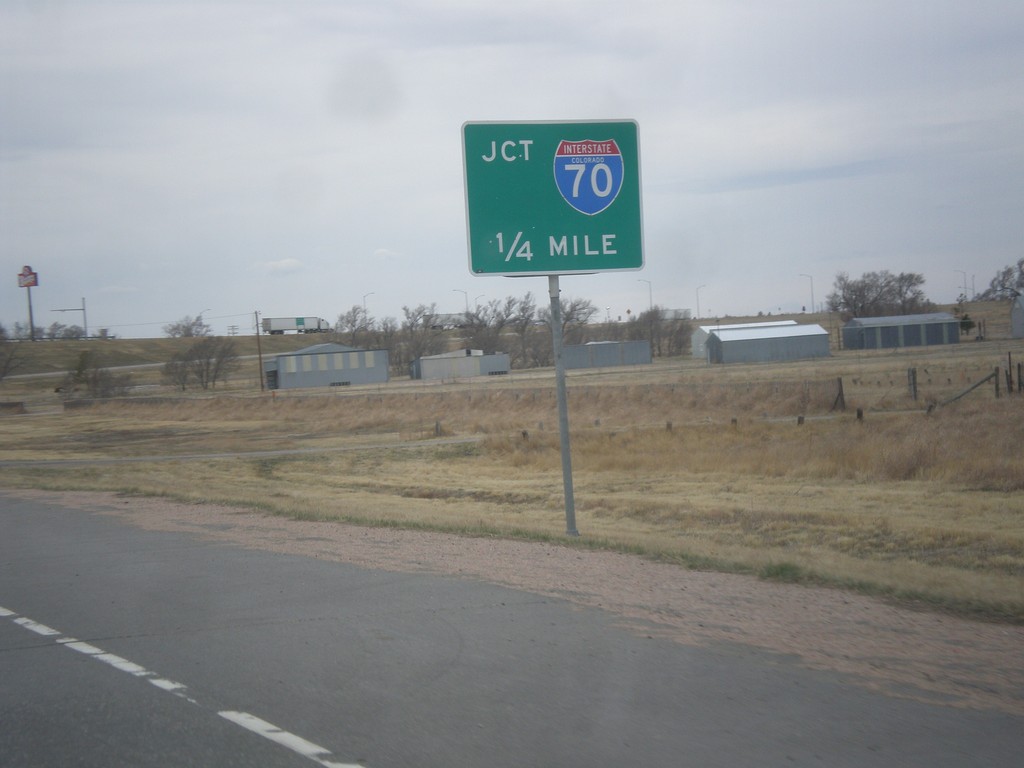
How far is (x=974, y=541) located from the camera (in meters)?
14.1

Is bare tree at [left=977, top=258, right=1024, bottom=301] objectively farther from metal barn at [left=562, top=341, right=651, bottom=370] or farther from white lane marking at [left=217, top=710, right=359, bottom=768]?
white lane marking at [left=217, top=710, right=359, bottom=768]

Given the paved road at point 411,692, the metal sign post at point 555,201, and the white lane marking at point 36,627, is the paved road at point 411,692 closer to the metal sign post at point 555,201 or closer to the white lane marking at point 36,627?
the white lane marking at point 36,627

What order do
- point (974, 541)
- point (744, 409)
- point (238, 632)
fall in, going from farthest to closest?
1. point (744, 409)
2. point (974, 541)
3. point (238, 632)

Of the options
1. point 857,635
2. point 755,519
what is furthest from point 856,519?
point 857,635

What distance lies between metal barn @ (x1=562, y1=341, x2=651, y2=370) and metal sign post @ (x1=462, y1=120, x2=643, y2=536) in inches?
3512

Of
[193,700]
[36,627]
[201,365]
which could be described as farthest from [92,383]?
[193,700]

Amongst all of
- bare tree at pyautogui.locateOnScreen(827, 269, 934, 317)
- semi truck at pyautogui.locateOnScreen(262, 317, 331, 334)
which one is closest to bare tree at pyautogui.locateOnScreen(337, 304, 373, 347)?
semi truck at pyautogui.locateOnScreen(262, 317, 331, 334)

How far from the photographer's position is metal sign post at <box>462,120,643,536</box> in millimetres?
12078

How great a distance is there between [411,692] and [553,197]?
7.84 metres

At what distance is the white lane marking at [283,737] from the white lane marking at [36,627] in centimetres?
270

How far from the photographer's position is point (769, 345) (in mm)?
88625

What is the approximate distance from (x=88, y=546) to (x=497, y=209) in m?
6.57

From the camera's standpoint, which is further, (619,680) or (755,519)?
(755,519)

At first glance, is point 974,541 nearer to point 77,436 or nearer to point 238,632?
point 238,632
